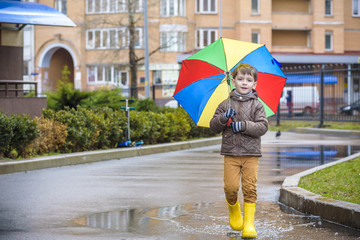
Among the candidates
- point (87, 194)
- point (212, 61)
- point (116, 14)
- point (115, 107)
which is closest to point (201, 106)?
point (212, 61)

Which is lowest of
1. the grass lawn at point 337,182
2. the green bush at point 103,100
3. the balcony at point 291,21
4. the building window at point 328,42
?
the grass lawn at point 337,182

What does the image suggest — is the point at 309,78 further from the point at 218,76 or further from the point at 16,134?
the point at 218,76

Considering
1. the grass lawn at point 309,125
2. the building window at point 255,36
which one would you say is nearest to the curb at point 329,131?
the grass lawn at point 309,125

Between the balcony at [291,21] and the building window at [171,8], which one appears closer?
the building window at [171,8]

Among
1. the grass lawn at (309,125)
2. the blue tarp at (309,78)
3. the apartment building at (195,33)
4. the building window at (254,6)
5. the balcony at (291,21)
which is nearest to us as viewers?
the grass lawn at (309,125)

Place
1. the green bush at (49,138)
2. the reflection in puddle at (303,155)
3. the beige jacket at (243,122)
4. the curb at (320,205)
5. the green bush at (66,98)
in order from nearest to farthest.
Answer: the beige jacket at (243,122)
the curb at (320,205)
the reflection in puddle at (303,155)
the green bush at (49,138)
the green bush at (66,98)

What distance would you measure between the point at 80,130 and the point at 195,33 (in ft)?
142

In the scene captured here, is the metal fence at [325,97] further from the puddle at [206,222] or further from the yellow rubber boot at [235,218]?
the yellow rubber boot at [235,218]

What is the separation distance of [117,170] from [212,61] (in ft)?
19.7

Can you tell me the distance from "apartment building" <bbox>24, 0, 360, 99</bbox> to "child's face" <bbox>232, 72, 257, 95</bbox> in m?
48.2

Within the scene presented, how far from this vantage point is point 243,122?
20.8 ft

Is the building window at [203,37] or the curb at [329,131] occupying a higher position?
the building window at [203,37]

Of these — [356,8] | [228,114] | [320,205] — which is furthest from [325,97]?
[356,8]

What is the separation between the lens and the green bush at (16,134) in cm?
1223
